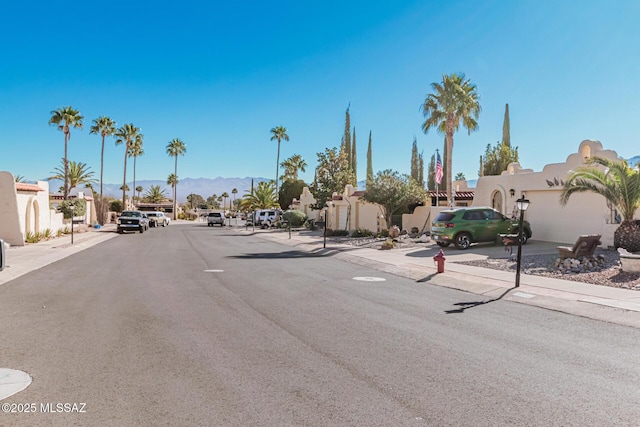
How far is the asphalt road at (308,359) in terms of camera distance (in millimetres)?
4344

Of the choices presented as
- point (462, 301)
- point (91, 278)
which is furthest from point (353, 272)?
point (91, 278)

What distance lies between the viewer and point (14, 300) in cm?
Result: 972

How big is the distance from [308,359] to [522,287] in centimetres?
786

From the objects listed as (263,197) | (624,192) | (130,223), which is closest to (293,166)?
(263,197)

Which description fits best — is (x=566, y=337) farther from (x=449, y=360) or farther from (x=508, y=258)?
(x=508, y=258)

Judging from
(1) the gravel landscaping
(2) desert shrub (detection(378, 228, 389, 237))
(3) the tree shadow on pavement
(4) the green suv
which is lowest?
(3) the tree shadow on pavement

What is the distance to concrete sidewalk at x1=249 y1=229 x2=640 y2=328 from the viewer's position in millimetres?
9219

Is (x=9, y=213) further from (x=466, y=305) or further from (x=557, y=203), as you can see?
(x=557, y=203)

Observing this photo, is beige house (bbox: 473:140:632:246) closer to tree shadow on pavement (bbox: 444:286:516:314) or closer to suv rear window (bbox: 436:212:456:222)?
suv rear window (bbox: 436:212:456:222)

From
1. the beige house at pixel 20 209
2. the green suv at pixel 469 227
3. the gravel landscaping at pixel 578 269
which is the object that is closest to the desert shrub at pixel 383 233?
the green suv at pixel 469 227

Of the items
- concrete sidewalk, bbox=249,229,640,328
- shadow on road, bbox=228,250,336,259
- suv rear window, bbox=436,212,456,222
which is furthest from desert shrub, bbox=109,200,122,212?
suv rear window, bbox=436,212,456,222

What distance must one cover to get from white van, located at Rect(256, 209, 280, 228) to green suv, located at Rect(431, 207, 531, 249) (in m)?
31.5

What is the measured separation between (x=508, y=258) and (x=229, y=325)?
1273 cm

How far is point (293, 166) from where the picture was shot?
79.2 m
